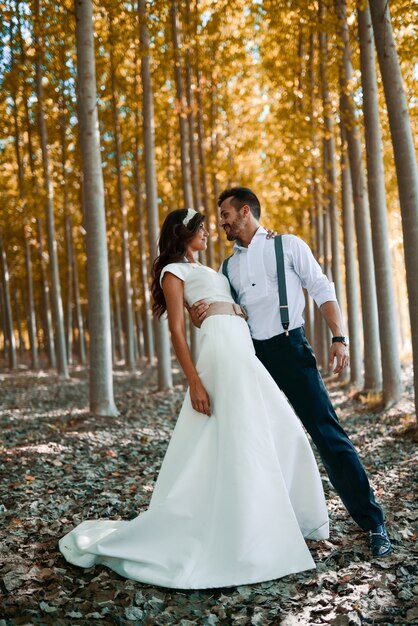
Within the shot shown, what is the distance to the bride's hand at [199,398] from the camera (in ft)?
13.4

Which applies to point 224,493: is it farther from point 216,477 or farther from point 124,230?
point 124,230

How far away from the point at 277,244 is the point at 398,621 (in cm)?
272

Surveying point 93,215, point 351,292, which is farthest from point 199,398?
point 351,292

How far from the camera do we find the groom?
14.0 feet

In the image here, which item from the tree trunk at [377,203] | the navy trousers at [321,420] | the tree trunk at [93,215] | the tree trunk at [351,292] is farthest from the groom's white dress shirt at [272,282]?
the tree trunk at [351,292]

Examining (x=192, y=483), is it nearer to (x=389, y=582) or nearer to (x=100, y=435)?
(x=389, y=582)

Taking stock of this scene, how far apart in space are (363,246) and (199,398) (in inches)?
327

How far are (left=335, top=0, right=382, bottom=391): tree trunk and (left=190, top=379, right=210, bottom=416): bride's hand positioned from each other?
26.5 feet

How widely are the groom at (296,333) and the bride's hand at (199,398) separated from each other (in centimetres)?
53

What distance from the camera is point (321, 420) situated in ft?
14.3

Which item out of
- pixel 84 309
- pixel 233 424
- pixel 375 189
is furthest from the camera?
pixel 84 309

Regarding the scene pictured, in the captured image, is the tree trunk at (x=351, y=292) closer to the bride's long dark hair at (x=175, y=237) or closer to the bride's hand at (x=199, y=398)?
the bride's long dark hair at (x=175, y=237)

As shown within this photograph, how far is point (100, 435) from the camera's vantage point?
8.91 meters

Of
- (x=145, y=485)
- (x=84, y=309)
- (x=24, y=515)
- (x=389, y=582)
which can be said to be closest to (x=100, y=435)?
(x=145, y=485)
